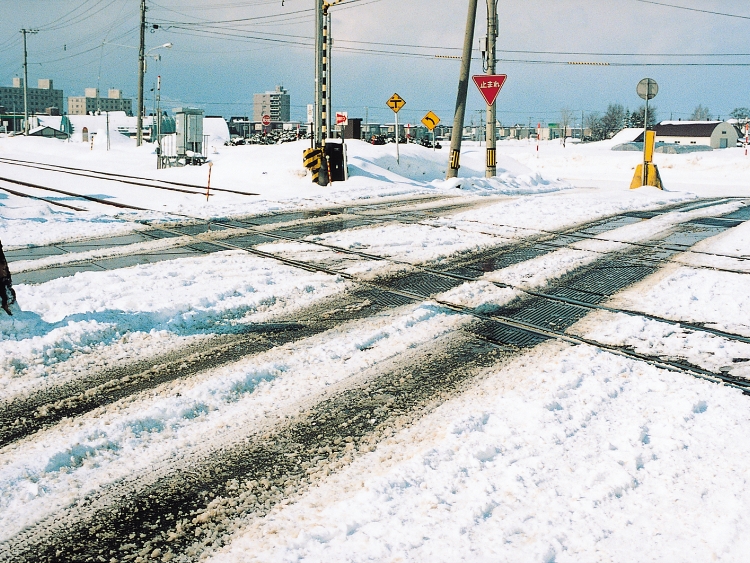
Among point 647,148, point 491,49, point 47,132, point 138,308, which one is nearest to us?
point 138,308

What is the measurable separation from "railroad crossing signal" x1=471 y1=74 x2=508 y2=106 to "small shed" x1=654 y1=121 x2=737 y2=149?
7852 cm

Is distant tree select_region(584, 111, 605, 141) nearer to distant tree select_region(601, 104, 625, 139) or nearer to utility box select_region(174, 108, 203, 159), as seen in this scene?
distant tree select_region(601, 104, 625, 139)

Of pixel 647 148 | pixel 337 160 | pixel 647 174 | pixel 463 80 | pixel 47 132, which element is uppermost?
pixel 47 132

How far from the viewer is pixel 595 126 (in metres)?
143

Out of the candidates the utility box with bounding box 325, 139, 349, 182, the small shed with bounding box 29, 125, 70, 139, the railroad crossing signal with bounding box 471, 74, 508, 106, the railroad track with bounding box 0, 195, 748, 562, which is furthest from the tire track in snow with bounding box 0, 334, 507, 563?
the small shed with bounding box 29, 125, 70, 139

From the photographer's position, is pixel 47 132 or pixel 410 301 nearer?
pixel 410 301

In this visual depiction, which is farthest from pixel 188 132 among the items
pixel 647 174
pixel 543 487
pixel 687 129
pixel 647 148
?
pixel 687 129

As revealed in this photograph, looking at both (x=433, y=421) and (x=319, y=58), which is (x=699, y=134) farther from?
(x=433, y=421)

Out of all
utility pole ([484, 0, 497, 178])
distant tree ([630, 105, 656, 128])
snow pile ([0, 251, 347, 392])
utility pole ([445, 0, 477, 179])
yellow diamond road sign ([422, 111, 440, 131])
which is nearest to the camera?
snow pile ([0, 251, 347, 392])

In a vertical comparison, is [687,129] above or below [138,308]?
above

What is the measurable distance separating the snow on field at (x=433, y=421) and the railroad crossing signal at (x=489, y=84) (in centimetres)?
1284

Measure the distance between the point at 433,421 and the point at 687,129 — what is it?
10248cm

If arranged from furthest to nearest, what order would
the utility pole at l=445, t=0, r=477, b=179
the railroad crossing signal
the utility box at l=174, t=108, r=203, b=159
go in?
the utility box at l=174, t=108, r=203, b=159 → the utility pole at l=445, t=0, r=477, b=179 → the railroad crossing signal

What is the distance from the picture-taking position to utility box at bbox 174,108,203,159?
127ft
